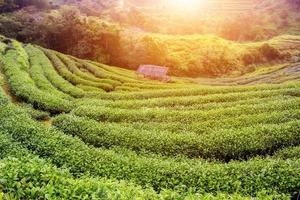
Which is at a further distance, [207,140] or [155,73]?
[155,73]

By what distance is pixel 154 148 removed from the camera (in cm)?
2888

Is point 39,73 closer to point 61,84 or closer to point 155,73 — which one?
point 61,84

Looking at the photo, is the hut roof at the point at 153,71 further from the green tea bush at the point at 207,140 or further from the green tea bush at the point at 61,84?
the green tea bush at the point at 207,140

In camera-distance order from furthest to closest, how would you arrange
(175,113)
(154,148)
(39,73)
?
(39,73) → (175,113) → (154,148)

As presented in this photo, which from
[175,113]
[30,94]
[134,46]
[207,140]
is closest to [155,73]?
[134,46]

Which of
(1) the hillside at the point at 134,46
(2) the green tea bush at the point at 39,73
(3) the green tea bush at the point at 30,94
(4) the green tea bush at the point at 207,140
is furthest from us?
(1) the hillside at the point at 134,46

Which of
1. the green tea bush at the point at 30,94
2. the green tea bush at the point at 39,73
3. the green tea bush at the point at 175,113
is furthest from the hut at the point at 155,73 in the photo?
the green tea bush at the point at 175,113

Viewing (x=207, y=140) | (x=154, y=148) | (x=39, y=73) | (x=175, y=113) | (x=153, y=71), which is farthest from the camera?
(x=153, y=71)

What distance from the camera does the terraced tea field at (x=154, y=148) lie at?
18203 millimetres

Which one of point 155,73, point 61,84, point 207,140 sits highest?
point 207,140

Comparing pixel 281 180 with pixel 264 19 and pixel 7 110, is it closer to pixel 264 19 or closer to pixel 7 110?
pixel 7 110

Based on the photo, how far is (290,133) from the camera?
29688 millimetres

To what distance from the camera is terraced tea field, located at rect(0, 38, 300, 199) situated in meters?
18.2

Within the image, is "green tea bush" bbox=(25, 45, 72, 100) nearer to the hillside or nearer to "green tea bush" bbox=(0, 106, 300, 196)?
"green tea bush" bbox=(0, 106, 300, 196)
